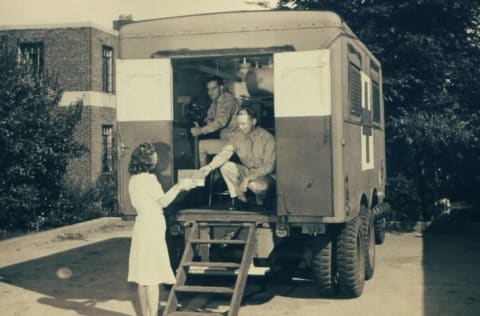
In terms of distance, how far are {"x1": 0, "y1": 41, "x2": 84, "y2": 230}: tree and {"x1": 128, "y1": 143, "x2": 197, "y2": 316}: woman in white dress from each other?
8.51 m

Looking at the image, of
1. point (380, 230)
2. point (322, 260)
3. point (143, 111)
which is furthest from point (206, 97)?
point (380, 230)

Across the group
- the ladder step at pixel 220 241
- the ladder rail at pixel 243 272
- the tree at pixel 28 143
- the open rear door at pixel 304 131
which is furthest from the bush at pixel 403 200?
the ladder step at pixel 220 241

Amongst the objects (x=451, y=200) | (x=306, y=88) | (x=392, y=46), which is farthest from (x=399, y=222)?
(x=306, y=88)

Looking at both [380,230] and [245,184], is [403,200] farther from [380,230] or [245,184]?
[245,184]

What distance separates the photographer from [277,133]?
743 cm

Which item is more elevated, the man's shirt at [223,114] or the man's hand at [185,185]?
the man's shirt at [223,114]

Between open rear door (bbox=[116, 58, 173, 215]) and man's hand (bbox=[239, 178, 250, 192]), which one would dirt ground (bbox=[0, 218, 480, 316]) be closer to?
man's hand (bbox=[239, 178, 250, 192])

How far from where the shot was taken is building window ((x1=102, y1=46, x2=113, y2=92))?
24016mm

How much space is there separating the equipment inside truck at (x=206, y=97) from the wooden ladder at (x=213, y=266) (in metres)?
0.93

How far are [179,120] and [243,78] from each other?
1908mm

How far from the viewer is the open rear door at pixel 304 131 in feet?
23.9

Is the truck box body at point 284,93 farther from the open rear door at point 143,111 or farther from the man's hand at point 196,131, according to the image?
the man's hand at point 196,131

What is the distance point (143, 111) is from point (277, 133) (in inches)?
63.9

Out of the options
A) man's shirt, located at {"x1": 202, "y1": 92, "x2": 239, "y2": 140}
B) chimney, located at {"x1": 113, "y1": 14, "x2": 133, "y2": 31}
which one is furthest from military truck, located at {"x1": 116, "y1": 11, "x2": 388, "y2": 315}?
chimney, located at {"x1": 113, "y1": 14, "x2": 133, "y2": 31}
